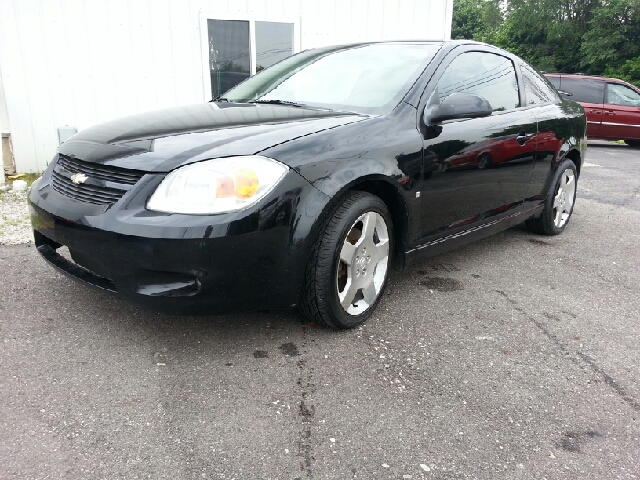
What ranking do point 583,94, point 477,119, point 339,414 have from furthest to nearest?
point 583,94 → point 477,119 → point 339,414

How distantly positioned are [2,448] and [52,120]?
573 centimetres

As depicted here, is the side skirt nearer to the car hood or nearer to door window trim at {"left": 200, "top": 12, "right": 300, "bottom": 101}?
the car hood

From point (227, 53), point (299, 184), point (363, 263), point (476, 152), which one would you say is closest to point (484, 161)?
point (476, 152)

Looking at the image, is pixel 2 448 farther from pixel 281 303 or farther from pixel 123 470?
pixel 281 303

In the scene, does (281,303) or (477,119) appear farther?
(477,119)

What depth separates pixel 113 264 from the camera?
2.33 m

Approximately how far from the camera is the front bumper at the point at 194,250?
7.31 ft

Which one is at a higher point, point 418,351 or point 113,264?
point 113,264

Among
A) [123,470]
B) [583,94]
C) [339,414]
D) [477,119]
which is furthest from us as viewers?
[583,94]

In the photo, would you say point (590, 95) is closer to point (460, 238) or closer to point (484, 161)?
point (484, 161)

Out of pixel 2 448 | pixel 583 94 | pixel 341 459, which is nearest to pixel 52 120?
pixel 2 448

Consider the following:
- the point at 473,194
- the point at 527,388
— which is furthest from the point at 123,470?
the point at 473,194

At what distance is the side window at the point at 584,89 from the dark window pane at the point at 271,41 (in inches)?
313

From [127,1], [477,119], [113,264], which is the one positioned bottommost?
[113,264]
